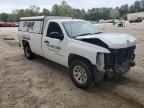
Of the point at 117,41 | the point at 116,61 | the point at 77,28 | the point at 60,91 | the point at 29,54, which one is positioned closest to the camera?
the point at 117,41

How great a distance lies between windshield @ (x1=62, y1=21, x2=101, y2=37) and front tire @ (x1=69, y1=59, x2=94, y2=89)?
101cm

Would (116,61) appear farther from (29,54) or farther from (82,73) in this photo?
(29,54)

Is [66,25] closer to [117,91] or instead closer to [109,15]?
[117,91]

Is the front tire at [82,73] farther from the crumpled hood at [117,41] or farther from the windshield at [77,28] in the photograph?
the windshield at [77,28]

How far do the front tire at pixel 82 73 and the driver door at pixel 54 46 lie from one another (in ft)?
2.28

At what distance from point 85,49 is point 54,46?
1619 mm

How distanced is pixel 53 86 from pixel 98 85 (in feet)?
4.27

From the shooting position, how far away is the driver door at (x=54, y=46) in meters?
6.38

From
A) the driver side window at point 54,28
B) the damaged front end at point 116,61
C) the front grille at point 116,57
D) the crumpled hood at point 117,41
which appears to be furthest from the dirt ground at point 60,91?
the driver side window at point 54,28

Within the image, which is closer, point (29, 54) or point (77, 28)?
point (77, 28)

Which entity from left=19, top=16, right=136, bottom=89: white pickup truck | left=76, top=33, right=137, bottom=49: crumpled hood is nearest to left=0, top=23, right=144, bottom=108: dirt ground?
left=19, top=16, right=136, bottom=89: white pickup truck

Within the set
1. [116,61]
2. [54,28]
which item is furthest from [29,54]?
[116,61]

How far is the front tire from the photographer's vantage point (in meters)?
5.39

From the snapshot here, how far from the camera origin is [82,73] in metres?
5.63
